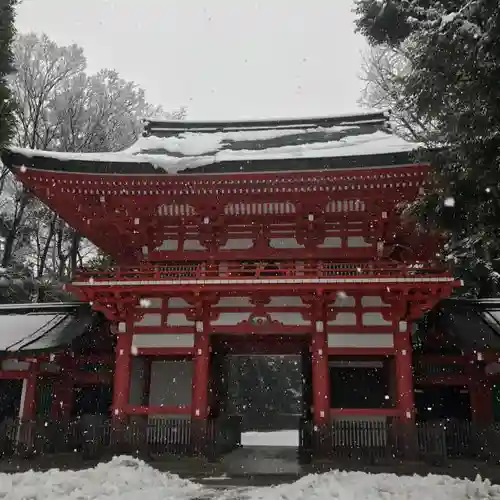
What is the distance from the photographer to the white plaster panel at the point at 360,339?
12.0 metres

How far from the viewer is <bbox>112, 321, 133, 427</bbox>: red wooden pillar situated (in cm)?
1183

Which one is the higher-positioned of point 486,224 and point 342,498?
point 486,224

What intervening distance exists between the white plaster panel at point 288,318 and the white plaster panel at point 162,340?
223 centimetres

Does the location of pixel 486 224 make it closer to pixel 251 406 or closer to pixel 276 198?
pixel 276 198

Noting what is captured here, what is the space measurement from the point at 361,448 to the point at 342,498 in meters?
3.35

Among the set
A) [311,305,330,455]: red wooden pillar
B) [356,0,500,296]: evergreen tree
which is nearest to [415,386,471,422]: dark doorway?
[311,305,330,455]: red wooden pillar

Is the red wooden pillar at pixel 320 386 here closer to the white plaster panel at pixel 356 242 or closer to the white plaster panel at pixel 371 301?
the white plaster panel at pixel 371 301

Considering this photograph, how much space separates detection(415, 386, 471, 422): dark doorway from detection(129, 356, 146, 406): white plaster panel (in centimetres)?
783

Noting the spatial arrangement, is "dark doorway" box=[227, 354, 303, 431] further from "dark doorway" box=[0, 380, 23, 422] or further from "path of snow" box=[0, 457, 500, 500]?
"path of snow" box=[0, 457, 500, 500]

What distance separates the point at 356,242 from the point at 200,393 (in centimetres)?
569

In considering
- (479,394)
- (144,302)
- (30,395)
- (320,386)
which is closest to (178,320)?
(144,302)

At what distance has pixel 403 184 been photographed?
11.6m

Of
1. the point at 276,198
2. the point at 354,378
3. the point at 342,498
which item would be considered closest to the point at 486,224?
the point at 342,498

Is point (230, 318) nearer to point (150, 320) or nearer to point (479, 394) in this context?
point (150, 320)
